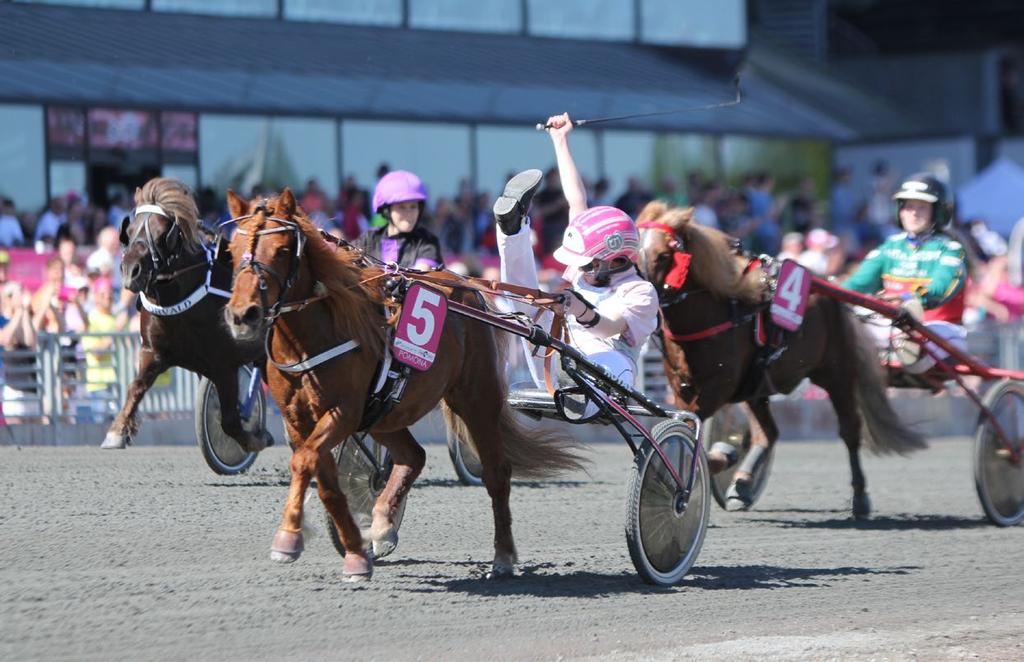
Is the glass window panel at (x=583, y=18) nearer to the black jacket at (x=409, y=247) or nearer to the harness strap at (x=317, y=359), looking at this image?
the black jacket at (x=409, y=247)

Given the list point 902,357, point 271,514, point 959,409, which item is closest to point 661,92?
point 959,409

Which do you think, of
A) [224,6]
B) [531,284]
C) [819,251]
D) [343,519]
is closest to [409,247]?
[531,284]

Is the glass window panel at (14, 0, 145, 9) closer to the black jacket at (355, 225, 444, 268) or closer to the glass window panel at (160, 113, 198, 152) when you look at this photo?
the glass window panel at (160, 113, 198, 152)

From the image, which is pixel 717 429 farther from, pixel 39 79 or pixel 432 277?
pixel 39 79

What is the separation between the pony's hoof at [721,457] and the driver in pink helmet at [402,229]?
1.89 m

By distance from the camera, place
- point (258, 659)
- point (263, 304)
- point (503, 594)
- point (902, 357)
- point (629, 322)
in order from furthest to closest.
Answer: point (902, 357) < point (629, 322) < point (503, 594) < point (263, 304) < point (258, 659)

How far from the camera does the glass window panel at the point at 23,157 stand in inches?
617

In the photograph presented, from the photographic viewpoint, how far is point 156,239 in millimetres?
9250

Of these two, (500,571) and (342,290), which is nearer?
(342,290)

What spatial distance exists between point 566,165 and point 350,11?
40.7 ft

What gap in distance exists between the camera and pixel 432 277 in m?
7.09

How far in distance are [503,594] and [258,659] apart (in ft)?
5.07

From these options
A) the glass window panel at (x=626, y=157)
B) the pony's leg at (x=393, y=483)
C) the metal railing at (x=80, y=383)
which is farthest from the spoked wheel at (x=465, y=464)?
the glass window panel at (x=626, y=157)

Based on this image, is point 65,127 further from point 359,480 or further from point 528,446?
point 528,446
